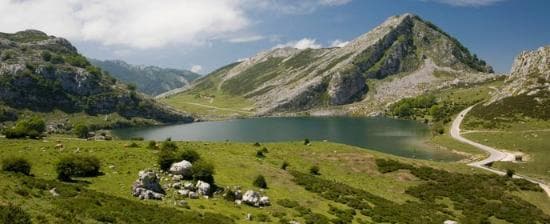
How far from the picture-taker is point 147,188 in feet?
140

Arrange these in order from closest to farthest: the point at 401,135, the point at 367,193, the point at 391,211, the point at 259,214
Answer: the point at 259,214
the point at 391,211
the point at 367,193
the point at 401,135

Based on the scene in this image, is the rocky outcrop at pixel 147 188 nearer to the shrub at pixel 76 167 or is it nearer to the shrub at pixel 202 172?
the shrub at pixel 202 172

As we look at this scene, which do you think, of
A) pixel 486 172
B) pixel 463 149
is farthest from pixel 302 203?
pixel 463 149

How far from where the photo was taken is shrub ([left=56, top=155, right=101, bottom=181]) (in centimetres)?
4325

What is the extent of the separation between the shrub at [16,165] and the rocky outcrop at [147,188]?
991 cm

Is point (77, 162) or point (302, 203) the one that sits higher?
point (77, 162)

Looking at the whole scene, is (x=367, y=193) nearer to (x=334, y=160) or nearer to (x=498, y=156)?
(x=334, y=160)

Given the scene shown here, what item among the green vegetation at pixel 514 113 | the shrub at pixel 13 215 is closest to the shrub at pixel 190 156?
the shrub at pixel 13 215

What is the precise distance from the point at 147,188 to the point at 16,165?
1185cm

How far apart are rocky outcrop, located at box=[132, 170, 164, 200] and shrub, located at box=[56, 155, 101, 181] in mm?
6152

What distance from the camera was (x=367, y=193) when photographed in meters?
61.6

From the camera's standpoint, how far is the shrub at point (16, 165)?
41188mm

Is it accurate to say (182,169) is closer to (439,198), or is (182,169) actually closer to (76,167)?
(76,167)

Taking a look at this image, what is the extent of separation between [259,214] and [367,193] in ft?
74.4
